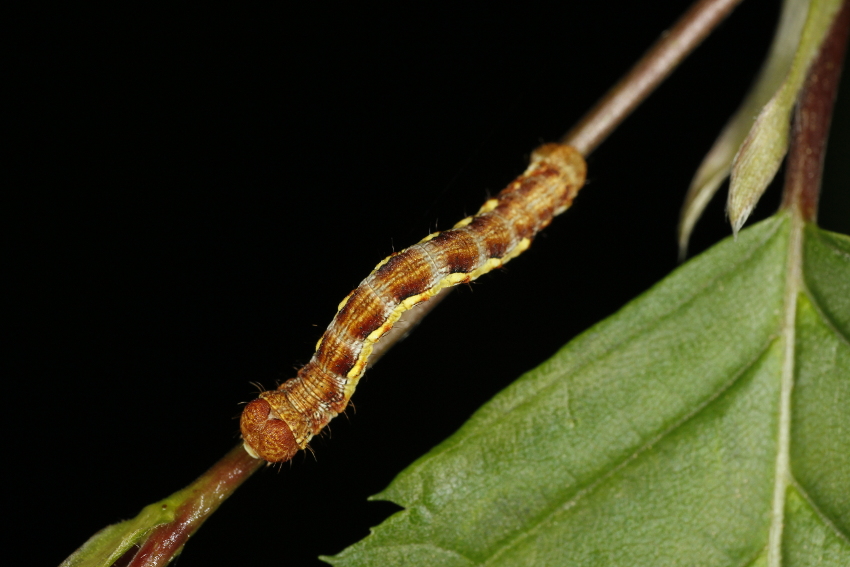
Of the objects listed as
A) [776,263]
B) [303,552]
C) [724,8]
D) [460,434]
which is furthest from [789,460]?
[303,552]

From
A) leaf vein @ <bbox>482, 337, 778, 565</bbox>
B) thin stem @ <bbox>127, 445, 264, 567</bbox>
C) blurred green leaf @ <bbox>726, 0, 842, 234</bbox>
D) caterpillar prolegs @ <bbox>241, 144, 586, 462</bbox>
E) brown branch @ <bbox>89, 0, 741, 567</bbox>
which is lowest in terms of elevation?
leaf vein @ <bbox>482, 337, 778, 565</bbox>

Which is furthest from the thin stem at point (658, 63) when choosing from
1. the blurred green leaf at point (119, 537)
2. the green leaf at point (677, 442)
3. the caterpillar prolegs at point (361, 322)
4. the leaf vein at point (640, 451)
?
the blurred green leaf at point (119, 537)

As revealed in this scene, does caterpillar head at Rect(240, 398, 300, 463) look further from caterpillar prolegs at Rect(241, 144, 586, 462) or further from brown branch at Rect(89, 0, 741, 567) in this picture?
brown branch at Rect(89, 0, 741, 567)

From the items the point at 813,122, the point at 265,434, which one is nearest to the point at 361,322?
the point at 265,434

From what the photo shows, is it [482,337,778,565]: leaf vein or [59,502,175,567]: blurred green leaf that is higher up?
[59,502,175,567]: blurred green leaf

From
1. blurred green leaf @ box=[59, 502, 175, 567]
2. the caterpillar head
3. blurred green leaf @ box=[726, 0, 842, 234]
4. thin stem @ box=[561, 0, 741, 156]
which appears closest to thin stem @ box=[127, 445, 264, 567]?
blurred green leaf @ box=[59, 502, 175, 567]

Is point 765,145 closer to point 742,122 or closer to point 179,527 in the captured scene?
point 742,122

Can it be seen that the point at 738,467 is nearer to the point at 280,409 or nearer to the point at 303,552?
the point at 280,409
